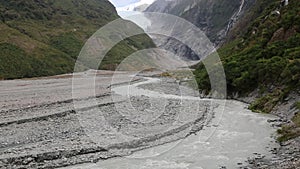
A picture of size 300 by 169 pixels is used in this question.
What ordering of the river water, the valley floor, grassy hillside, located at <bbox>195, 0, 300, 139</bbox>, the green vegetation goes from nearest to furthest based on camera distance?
1. the river water
2. the valley floor
3. the green vegetation
4. grassy hillside, located at <bbox>195, 0, 300, 139</bbox>

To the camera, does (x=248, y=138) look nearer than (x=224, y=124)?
Yes

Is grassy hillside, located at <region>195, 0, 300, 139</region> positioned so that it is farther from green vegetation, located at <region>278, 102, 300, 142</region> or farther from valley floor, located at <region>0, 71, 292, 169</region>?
green vegetation, located at <region>278, 102, 300, 142</region>

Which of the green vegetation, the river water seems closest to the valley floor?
the river water

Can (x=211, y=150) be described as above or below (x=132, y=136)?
above

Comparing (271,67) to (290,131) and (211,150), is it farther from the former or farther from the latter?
(211,150)

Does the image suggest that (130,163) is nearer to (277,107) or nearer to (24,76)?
(277,107)

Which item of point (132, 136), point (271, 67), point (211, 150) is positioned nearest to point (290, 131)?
point (211, 150)

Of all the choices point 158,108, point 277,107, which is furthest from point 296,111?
point 158,108

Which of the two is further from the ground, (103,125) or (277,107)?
(277,107)
